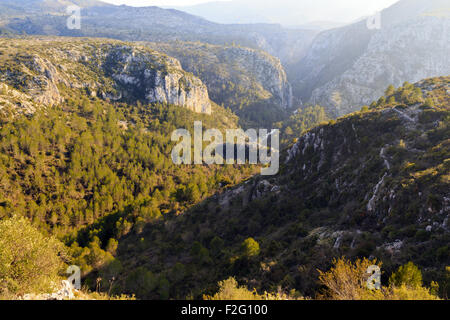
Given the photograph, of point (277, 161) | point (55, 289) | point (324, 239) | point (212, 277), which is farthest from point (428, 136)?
point (55, 289)

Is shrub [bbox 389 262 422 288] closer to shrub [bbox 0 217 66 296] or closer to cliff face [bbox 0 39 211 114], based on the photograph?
shrub [bbox 0 217 66 296]

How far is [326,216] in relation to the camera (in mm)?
43281

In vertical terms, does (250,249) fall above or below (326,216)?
below

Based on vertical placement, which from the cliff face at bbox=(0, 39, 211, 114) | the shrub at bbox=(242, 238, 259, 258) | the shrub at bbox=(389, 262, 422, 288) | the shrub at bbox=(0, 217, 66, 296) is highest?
the cliff face at bbox=(0, 39, 211, 114)

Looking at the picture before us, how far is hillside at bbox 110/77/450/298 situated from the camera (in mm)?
25391

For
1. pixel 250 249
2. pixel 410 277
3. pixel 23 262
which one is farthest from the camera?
pixel 250 249

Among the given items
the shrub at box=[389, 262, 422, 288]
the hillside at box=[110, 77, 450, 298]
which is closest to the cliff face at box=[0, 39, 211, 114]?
the hillside at box=[110, 77, 450, 298]

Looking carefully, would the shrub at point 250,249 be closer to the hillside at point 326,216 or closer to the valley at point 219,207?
the valley at point 219,207

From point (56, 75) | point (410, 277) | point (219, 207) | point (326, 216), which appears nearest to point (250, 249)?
point (326, 216)

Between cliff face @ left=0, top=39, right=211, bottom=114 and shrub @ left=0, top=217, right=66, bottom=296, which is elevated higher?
cliff face @ left=0, top=39, right=211, bottom=114

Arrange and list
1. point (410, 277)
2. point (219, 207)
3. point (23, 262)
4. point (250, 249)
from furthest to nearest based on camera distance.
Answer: point (219, 207) → point (250, 249) → point (23, 262) → point (410, 277)

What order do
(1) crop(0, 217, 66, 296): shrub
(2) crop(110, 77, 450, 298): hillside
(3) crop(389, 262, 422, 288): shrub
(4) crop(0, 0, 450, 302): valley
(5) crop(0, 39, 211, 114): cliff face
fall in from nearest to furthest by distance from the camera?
(3) crop(389, 262, 422, 288): shrub → (1) crop(0, 217, 66, 296): shrub → (4) crop(0, 0, 450, 302): valley → (2) crop(110, 77, 450, 298): hillside → (5) crop(0, 39, 211, 114): cliff face

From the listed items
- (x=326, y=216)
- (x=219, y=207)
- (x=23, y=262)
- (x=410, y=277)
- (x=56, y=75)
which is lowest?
(x=219, y=207)

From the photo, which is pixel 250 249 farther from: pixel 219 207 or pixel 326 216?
pixel 219 207
